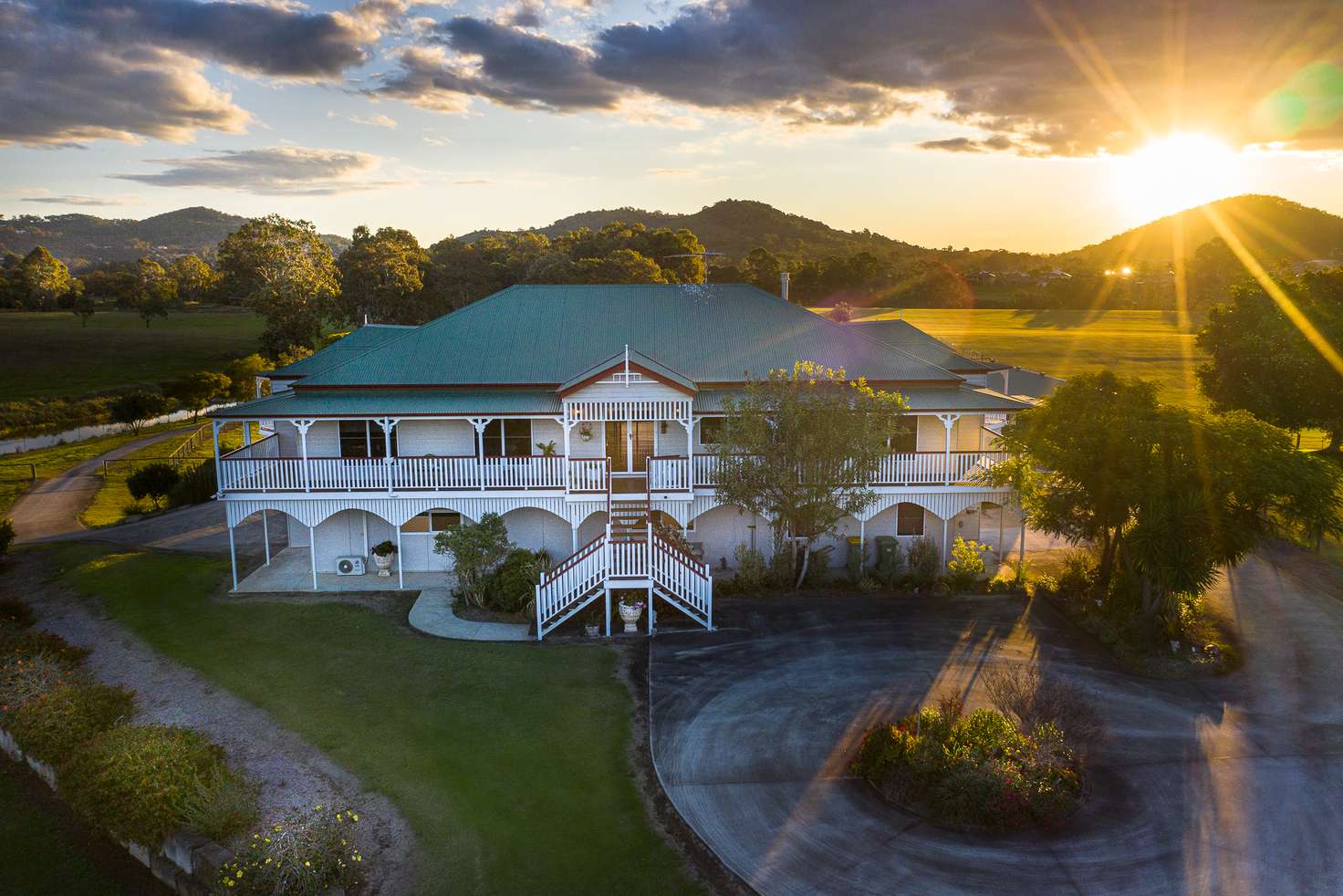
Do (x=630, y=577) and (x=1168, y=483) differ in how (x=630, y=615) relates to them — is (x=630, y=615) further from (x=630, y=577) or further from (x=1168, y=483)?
(x=1168, y=483)

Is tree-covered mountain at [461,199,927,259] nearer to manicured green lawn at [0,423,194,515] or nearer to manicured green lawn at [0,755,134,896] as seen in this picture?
manicured green lawn at [0,423,194,515]

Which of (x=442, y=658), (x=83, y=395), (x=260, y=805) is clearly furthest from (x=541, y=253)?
(x=260, y=805)

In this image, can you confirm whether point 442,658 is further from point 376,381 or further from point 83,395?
point 83,395

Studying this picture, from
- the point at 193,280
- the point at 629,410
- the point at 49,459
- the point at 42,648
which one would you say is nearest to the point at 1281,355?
the point at 629,410

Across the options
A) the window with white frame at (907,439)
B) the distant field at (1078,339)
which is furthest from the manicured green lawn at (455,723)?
the distant field at (1078,339)

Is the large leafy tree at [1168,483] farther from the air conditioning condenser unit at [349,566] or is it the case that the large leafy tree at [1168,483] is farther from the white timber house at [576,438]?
the air conditioning condenser unit at [349,566]

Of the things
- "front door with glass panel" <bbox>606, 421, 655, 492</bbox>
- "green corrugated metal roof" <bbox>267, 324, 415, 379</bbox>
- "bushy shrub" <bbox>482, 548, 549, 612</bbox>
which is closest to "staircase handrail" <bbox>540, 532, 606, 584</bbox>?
"bushy shrub" <bbox>482, 548, 549, 612</bbox>
